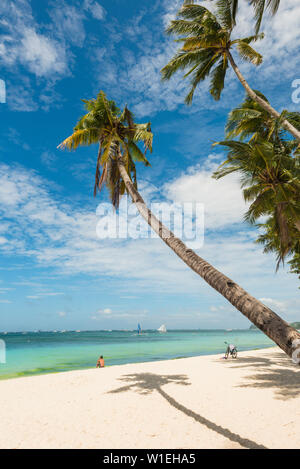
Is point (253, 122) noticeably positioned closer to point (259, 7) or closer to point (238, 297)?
point (259, 7)

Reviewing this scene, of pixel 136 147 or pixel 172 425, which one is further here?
pixel 136 147

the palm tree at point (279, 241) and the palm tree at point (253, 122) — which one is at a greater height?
the palm tree at point (253, 122)

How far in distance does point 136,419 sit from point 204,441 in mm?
2061

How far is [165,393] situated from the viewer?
905 centimetres

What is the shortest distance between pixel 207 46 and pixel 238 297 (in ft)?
32.0

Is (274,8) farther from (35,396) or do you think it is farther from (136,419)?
(35,396)

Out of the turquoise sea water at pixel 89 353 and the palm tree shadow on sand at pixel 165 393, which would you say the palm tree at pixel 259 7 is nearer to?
the palm tree shadow on sand at pixel 165 393

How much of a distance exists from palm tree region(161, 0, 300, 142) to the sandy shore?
28.7 ft

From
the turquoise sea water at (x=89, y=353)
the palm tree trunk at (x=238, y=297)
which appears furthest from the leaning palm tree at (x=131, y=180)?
the turquoise sea water at (x=89, y=353)

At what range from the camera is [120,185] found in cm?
1132

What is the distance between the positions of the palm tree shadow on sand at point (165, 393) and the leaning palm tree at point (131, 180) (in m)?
3.28

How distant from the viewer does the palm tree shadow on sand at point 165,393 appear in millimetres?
5248

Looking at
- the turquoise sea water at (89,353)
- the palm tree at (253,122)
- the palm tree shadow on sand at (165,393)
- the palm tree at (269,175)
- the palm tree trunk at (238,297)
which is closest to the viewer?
the palm tree trunk at (238,297)
